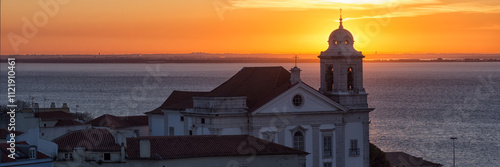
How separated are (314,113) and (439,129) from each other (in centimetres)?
5517

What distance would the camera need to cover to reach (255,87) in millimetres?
59188

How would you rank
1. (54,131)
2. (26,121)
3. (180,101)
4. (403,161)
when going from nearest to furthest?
(180,101) < (54,131) < (26,121) < (403,161)

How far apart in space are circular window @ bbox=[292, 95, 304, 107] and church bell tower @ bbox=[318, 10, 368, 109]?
346 cm

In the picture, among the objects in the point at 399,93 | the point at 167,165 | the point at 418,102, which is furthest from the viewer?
the point at 399,93

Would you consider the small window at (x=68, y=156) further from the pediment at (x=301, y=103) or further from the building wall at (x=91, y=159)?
the pediment at (x=301, y=103)

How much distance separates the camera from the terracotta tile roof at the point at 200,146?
46.6 m

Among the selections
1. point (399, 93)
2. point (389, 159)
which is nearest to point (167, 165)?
point (389, 159)

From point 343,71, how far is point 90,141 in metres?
17.9

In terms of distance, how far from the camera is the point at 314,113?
189ft

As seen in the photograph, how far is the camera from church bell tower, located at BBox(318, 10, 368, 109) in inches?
2372

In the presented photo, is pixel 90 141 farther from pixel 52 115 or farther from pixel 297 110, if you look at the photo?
pixel 52 115

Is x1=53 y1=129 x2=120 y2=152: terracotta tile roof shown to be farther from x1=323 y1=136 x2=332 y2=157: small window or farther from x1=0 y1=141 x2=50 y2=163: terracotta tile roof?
x1=323 y1=136 x2=332 y2=157: small window

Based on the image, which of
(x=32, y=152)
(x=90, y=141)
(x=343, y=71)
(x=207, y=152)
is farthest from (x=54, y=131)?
(x=207, y=152)

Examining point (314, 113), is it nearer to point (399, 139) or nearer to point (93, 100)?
point (399, 139)
